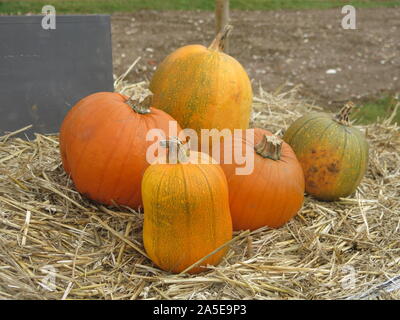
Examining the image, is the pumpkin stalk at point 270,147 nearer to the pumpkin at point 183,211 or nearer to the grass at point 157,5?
the pumpkin at point 183,211

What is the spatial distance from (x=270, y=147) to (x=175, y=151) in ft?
2.14

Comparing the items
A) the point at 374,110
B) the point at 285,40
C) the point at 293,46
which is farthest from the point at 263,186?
the point at 285,40

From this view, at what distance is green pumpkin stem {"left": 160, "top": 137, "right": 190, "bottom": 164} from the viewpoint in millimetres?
2388

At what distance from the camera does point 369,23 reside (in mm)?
9188

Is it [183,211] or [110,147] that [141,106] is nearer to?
[110,147]

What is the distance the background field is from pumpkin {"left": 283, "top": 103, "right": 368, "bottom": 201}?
2.40 metres

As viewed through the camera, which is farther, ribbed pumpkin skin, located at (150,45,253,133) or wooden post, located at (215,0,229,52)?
wooden post, located at (215,0,229,52)

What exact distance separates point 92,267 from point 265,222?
0.95 m

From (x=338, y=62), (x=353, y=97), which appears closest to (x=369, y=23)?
(x=338, y=62)

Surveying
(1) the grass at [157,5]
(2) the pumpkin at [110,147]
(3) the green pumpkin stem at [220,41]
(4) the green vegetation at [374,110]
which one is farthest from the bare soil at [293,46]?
(2) the pumpkin at [110,147]

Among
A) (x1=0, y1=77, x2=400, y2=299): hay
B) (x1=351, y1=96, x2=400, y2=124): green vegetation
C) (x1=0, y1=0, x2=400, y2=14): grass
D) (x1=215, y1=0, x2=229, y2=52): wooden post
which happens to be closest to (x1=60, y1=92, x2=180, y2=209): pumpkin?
(x1=0, y1=77, x2=400, y2=299): hay

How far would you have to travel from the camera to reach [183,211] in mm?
2350

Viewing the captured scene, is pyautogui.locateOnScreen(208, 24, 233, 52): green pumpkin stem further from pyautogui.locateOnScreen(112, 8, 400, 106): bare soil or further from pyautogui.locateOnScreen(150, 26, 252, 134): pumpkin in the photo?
pyautogui.locateOnScreen(112, 8, 400, 106): bare soil

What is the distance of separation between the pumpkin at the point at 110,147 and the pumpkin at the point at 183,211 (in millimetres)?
348
